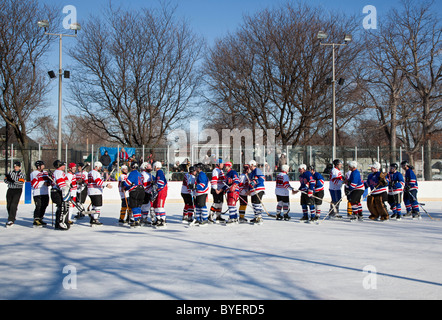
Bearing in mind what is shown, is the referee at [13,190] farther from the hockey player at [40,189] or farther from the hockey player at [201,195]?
the hockey player at [201,195]

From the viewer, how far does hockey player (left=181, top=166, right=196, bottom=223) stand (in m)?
11.1

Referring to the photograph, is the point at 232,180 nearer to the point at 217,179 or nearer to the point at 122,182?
the point at 217,179

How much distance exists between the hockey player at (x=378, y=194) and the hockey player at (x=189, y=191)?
523 centimetres

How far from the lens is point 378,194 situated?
12.3m

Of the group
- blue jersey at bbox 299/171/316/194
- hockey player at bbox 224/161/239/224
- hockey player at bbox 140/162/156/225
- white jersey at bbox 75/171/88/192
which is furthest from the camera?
white jersey at bbox 75/171/88/192

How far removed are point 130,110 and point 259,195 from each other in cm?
1601

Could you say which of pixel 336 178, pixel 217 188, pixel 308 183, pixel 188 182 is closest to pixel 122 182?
pixel 188 182

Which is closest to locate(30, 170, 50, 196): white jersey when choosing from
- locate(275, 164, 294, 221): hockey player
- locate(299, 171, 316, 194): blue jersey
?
locate(275, 164, 294, 221): hockey player

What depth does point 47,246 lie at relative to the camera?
8.12 m

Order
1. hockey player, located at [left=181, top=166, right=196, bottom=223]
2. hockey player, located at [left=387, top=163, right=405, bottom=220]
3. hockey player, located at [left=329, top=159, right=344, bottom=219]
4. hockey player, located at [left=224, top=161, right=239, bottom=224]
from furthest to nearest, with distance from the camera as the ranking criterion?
1. hockey player, located at [left=329, top=159, right=344, bottom=219]
2. hockey player, located at [left=387, top=163, right=405, bottom=220]
3. hockey player, located at [left=224, top=161, right=239, bottom=224]
4. hockey player, located at [left=181, top=166, right=196, bottom=223]

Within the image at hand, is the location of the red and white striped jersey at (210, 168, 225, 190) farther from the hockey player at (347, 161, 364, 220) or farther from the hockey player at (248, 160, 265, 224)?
the hockey player at (347, 161, 364, 220)
